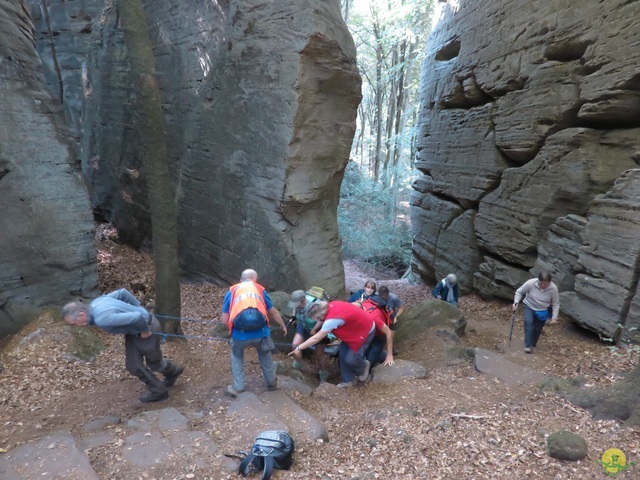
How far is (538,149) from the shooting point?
31.1ft

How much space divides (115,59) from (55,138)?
573cm

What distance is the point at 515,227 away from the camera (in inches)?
401

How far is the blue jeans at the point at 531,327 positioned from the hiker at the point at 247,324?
435 cm

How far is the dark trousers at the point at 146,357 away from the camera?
4.70 meters

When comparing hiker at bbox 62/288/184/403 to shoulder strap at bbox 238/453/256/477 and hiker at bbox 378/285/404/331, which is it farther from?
hiker at bbox 378/285/404/331

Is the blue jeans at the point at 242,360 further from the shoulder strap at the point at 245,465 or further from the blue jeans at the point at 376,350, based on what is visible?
the blue jeans at the point at 376,350

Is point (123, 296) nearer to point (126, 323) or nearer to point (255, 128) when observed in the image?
point (126, 323)

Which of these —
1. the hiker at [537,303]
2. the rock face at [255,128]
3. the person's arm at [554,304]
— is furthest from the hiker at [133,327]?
the person's arm at [554,304]

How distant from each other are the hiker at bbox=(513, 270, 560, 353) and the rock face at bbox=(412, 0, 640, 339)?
1.36 m

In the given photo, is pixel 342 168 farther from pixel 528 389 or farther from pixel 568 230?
pixel 528 389

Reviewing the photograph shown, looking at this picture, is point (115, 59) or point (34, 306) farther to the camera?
point (115, 59)

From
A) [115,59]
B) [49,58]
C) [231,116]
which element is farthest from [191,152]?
[49,58]

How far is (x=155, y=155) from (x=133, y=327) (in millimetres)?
3131

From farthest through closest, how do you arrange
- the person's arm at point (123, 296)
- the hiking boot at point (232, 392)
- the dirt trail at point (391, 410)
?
the hiking boot at point (232, 392), the person's arm at point (123, 296), the dirt trail at point (391, 410)
